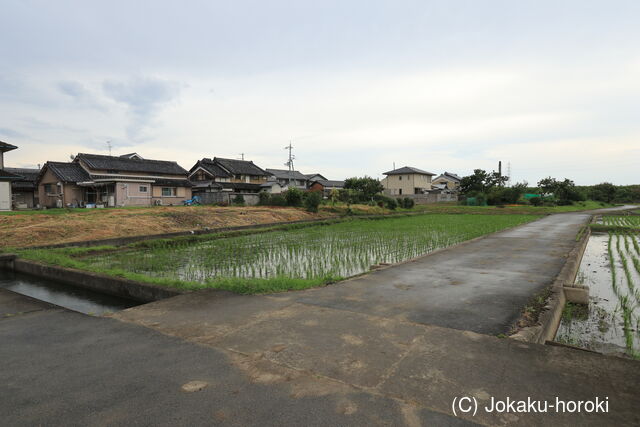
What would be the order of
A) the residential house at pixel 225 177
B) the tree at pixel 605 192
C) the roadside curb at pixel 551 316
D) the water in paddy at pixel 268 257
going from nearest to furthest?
the roadside curb at pixel 551 316
the water in paddy at pixel 268 257
the residential house at pixel 225 177
the tree at pixel 605 192

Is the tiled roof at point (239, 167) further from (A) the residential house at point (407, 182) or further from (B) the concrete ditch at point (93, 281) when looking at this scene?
(B) the concrete ditch at point (93, 281)

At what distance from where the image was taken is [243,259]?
9625 millimetres

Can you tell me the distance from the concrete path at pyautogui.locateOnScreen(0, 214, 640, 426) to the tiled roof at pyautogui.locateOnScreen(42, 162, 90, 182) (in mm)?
27670

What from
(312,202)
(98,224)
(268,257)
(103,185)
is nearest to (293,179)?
(312,202)

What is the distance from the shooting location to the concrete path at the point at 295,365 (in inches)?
91.6

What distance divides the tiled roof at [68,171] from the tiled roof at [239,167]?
48.6ft

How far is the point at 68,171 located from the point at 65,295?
88.7ft

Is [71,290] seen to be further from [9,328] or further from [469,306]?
[469,306]

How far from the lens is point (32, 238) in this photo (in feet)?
39.1

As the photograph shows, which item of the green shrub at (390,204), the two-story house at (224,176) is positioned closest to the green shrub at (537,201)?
the green shrub at (390,204)

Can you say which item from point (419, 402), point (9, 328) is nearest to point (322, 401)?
point (419, 402)

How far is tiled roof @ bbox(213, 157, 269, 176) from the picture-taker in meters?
40.4

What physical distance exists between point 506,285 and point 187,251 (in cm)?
977

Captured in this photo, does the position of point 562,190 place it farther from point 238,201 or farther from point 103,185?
point 103,185
